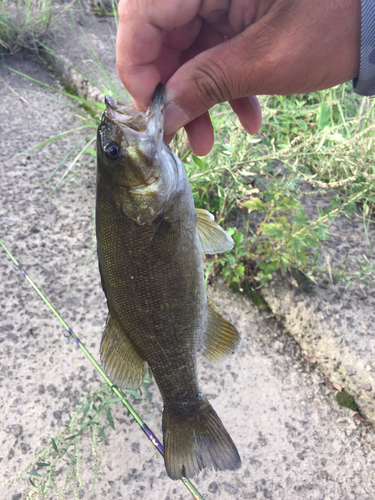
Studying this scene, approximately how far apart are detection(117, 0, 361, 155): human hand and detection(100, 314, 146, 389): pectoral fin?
0.89 metres

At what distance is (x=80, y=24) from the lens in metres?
5.11

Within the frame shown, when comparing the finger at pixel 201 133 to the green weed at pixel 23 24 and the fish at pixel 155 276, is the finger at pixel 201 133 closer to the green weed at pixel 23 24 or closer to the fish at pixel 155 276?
the fish at pixel 155 276

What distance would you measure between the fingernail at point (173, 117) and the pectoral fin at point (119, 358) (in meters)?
0.84

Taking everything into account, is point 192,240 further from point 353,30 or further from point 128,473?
point 128,473

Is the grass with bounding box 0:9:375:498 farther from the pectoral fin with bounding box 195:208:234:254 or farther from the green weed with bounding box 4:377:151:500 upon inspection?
the pectoral fin with bounding box 195:208:234:254

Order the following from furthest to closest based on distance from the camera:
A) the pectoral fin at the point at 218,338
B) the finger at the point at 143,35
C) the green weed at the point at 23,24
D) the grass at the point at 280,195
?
the green weed at the point at 23,24, the grass at the point at 280,195, the pectoral fin at the point at 218,338, the finger at the point at 143,35

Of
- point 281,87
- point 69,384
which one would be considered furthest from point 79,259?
point 281,87

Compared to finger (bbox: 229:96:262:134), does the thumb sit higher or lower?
higher

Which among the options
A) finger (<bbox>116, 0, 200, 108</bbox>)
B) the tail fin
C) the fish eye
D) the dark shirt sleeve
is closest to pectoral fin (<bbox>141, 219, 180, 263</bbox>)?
the fish eye

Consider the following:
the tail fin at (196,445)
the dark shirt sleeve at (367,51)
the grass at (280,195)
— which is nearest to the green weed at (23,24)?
the grass at (280,195)

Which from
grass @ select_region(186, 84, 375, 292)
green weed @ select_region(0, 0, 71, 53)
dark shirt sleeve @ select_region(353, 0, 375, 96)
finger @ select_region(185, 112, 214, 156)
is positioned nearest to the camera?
dark shirt sleeve @ select_region(353, 0, 375, 96)

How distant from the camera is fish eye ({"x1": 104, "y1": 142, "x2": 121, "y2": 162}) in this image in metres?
1.40

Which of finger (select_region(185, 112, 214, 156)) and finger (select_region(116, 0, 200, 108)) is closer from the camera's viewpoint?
finger (select_region(116, 0, 200, 108))

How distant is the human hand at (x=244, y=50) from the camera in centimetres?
129
